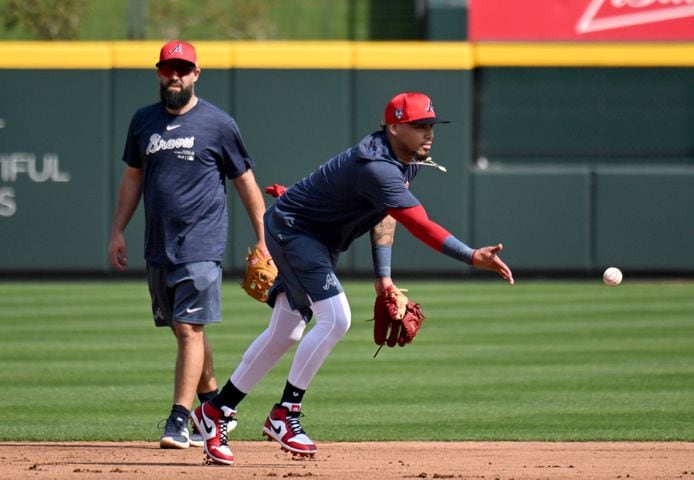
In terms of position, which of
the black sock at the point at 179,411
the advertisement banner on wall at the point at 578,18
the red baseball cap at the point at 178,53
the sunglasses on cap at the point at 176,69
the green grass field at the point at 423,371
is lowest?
the green grass field at the point at 423,371

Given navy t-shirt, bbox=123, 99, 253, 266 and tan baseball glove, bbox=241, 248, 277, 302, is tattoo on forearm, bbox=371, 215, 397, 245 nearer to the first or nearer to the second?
tan baseball glove, bbox=241, 248, 277, 302

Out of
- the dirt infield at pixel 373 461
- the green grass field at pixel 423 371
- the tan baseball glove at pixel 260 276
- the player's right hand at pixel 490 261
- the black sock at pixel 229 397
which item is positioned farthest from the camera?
the green grass field at pixel 423 371

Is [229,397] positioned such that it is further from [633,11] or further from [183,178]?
[633,11]

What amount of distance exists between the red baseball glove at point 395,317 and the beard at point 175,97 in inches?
50.5

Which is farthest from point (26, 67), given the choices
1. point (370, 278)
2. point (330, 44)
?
point (370, 278)

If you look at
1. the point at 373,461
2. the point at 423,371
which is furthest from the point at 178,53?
the point at 423,371

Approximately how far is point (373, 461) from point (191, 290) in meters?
1.16

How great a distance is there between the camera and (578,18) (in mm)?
16891

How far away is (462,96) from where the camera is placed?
16.7 metres

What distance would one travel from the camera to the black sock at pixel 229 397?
20.7ft

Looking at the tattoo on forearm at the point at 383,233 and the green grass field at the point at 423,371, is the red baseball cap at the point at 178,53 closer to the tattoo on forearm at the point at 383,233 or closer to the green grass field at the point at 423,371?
the tattoo on forearm at the point at 383,233

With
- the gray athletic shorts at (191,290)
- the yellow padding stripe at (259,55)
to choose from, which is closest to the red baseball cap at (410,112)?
the gray athletic shorts at (191,290)

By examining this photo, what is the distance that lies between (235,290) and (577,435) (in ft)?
27.8

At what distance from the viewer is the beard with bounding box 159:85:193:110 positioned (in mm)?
6598
